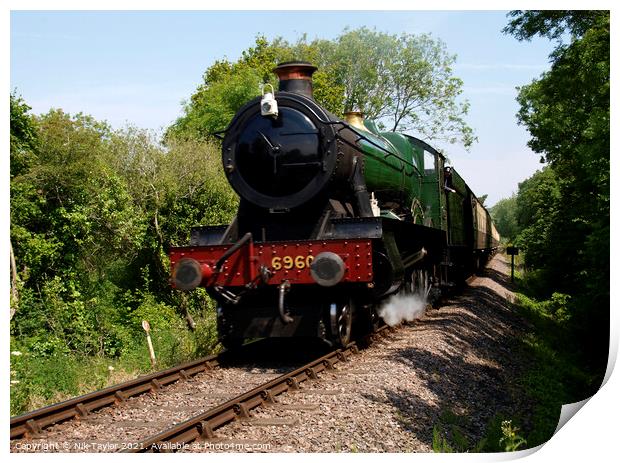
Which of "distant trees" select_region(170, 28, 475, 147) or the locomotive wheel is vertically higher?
"distant trees" select_region(170, 28, 475, 147)

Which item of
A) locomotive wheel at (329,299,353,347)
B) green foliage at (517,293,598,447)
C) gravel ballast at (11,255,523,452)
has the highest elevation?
locomotive wheel at (329,299,353,347)

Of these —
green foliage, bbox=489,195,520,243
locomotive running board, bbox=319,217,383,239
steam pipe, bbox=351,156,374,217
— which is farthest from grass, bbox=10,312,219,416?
green foliage, bbox=489,195,520,243

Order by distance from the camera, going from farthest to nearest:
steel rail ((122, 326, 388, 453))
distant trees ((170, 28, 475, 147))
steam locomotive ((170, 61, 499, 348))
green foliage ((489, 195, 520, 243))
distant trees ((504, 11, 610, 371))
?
green foliage ((489, 195, 520, 243)) < distant trees ((170, 28, 475, 147)) < steam locomotive ((170, 61, 499, 348)) < distant trees ((504, 11, 610, 371)) < steel rail ((122, 326, 388, 453))

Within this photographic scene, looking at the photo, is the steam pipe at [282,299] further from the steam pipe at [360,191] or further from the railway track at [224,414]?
the steam pipe at [360,191]

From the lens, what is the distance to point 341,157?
8.78 meters

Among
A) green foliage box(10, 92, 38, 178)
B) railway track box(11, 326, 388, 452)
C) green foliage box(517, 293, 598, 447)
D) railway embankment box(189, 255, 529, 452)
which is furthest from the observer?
green foliage box(10, 92, 38, 178)

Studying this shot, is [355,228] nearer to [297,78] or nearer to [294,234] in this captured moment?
[294,234]

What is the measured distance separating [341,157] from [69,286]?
8624 mm

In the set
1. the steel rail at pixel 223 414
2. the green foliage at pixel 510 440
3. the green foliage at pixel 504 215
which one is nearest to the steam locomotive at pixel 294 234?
the steel rail at pixel 223 414

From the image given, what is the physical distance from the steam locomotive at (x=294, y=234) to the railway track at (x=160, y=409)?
28.0 inches

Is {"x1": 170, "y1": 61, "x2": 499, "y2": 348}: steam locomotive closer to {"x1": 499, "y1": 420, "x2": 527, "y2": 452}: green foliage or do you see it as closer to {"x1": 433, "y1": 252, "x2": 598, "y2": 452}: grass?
{"x1": 433, "y1": 252, "x2": 598, "y2": 452}: grass

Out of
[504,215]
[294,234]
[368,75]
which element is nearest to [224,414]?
[294,234]

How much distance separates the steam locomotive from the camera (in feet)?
27.3

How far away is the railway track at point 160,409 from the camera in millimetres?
5492
